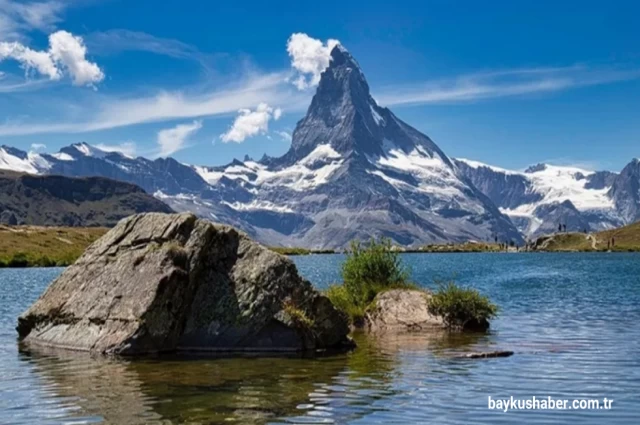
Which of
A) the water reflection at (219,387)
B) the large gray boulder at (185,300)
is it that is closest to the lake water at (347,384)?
the water reflection at (219,387)

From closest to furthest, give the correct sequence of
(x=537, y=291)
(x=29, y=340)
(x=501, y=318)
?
(x=29, y=340), (x=501, y=318), (x=537, y=291)

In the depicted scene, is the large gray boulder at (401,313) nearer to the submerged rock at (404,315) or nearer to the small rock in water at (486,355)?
the submerged rock at (404,315)

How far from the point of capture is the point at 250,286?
129 ft

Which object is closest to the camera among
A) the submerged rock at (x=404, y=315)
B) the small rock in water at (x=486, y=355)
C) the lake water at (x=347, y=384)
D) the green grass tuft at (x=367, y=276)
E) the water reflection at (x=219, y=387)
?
the lake water at (x=347, y=384)

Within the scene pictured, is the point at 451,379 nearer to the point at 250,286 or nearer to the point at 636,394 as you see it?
the point at 636,394

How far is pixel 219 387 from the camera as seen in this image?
28109 mm

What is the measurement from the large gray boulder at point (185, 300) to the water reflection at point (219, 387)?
80.8 inches

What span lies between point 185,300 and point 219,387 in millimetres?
11084

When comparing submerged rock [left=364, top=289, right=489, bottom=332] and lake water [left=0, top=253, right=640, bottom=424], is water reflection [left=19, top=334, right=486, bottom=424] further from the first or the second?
submerged rock [left=364, top=289, right=489, bottom=332]

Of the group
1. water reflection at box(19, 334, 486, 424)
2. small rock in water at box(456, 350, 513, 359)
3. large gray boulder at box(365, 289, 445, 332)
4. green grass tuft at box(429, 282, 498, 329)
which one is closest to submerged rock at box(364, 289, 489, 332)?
large gray boulder at box(365, 289, 445, 332)

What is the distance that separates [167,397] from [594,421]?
552 inches

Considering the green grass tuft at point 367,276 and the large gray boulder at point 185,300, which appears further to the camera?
the green grass tuft at point 367,276

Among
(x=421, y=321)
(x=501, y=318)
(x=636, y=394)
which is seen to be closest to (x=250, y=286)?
(x=421, y=321)

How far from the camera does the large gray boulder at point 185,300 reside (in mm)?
37375
